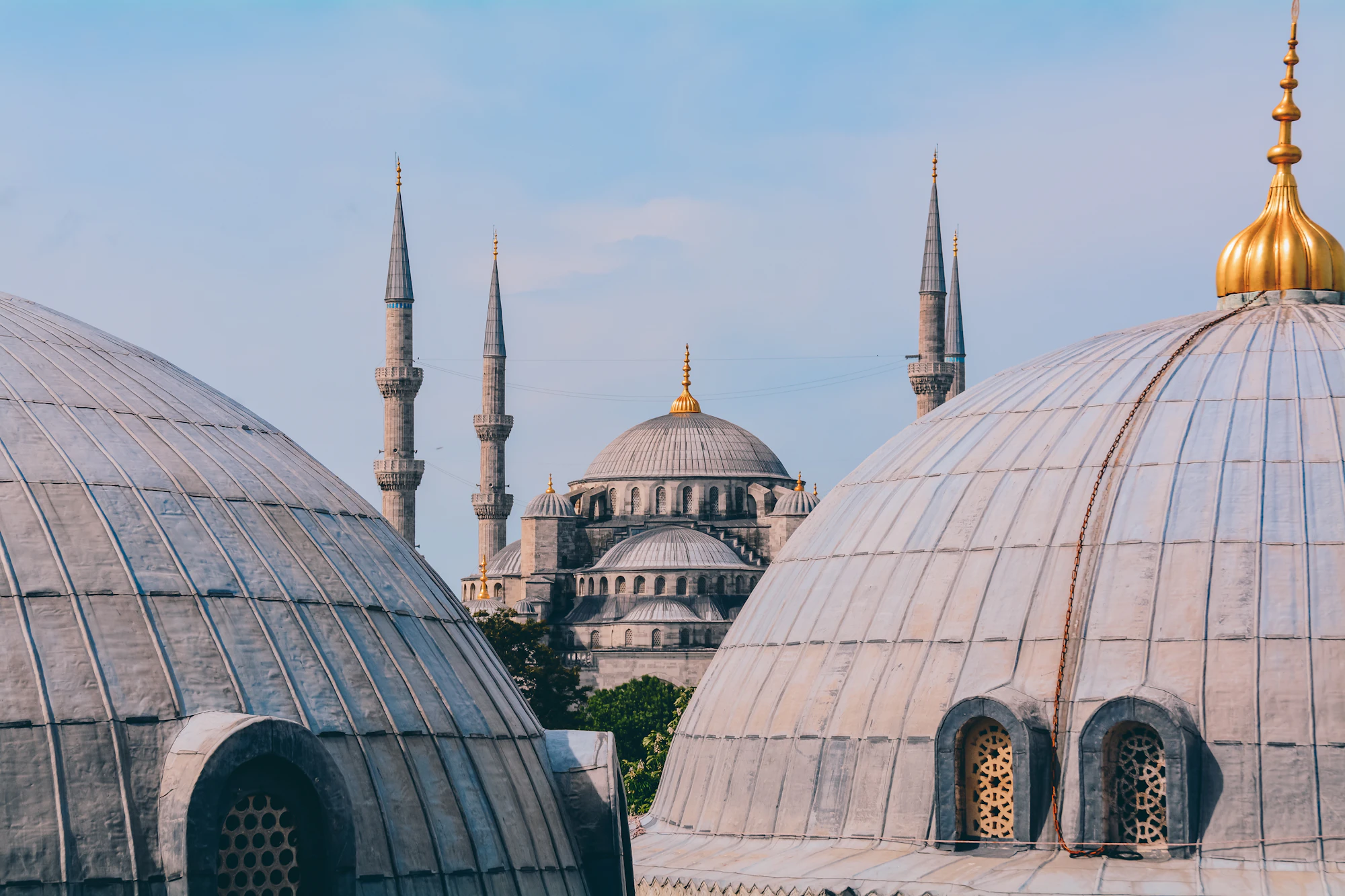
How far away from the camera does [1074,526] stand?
19172 mm

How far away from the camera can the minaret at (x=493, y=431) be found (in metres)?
87.2

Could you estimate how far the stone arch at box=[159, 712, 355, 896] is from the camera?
9.77 metres

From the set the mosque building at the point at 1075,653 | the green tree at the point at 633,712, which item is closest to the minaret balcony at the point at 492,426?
the green tree at the point at 633,712

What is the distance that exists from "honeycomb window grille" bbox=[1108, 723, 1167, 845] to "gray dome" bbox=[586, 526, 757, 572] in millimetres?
70021

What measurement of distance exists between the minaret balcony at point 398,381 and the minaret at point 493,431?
1164 centimetres

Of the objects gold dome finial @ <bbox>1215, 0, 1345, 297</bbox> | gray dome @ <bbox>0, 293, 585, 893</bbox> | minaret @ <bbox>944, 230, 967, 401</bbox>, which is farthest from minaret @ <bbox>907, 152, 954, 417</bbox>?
gray dome @ <bbox>0, 293, 585, 893</bbox>

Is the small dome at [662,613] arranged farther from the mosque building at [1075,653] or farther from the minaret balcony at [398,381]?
the mosque building at [1075,653]

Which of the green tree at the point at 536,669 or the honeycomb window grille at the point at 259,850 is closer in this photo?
the honeycomb window grille at the point at 259,850

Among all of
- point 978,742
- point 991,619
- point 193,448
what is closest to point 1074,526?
point 991,619

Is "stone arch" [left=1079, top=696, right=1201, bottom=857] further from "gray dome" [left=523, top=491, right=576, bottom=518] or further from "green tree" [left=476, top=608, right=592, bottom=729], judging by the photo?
"gray dome" [left=523, top=491, right=576, bottom=518]

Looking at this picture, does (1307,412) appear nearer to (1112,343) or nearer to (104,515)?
(1112,343)

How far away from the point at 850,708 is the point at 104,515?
9.98 meters

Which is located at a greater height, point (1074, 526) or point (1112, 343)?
point (1112, 343)

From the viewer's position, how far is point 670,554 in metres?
88.7
